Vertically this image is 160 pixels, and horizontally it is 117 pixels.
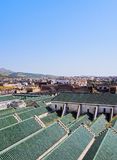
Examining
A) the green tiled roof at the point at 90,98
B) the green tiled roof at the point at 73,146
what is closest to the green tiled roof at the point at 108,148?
the green tiled roof at the point at 73,146

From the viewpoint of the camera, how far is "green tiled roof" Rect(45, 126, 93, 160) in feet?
87.9

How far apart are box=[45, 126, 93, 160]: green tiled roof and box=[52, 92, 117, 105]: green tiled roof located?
20.4 metres

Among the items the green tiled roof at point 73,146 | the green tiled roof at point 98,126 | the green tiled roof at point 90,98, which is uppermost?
the green tiled roof at point 90,98

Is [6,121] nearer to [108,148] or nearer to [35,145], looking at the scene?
[35,145]

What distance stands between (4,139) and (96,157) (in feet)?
31.9

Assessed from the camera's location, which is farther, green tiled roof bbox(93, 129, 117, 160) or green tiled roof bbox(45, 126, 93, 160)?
green tiled roof bbox(93, 129, 117, 160)

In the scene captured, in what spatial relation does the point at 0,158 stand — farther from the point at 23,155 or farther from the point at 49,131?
the point at 49,131

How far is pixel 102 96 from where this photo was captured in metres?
58.4

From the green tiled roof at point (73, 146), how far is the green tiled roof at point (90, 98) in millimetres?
20380

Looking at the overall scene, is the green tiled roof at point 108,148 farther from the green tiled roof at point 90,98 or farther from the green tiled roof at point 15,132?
the green tiled roof at point 90,98

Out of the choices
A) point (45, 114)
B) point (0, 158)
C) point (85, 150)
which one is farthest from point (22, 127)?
point (45, 114)

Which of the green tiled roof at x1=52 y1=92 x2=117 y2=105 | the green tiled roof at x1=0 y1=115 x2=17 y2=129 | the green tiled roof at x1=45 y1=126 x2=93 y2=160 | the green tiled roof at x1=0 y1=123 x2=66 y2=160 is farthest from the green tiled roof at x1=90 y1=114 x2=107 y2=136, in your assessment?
the green tiled roof at x1=0 y1=115 x2=17 y2=129

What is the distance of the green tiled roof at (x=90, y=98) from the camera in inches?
2229

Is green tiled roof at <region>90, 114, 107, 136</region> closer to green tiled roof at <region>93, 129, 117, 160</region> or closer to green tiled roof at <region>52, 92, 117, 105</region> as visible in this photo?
green tiled roof at <region>93, 129, 117, 160</region>
